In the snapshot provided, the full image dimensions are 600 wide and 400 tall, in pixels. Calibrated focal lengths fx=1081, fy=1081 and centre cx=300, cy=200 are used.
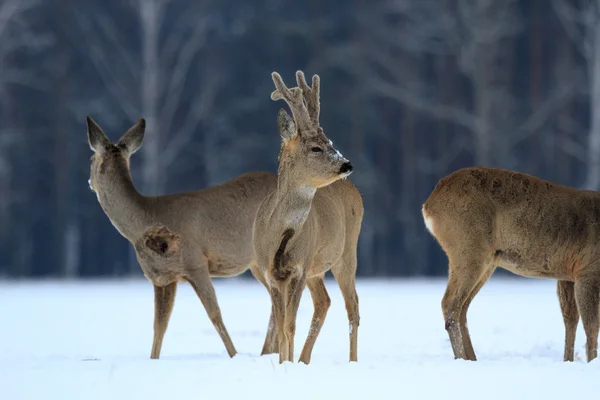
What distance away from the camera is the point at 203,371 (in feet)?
23.0

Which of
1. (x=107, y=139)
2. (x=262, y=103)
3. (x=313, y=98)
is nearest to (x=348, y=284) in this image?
(x=313, y=98)

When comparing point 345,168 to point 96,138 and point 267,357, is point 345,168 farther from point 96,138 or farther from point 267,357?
point 96,138

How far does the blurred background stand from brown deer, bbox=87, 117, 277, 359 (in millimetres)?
20273

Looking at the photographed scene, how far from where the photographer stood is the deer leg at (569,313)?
9523 millimetres

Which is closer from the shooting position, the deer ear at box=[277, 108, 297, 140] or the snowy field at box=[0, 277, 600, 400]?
the snowy field at box=[0, 277, 600, 400]

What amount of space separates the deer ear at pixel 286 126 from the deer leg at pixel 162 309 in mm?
2605

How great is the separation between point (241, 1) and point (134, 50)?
4831mm

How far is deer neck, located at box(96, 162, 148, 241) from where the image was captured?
10.3 metres

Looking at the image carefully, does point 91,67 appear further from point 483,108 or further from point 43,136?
point 483,108

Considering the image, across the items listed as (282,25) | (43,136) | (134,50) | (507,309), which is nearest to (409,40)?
(282,25)

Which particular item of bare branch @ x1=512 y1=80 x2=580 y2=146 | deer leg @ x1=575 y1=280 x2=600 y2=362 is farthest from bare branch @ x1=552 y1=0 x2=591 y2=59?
deer leg @ x1=575 y1=280 x2=600 y2=362

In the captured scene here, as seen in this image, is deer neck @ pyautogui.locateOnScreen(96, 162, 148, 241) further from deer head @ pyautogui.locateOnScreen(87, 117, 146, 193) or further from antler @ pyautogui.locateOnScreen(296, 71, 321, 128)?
antler @ pyautogui.locateOnScreen(296, 71, 321, 128)

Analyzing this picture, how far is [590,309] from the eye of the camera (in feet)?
29.8

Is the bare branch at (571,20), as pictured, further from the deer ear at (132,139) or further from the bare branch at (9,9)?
the deer ear at (132,139)
